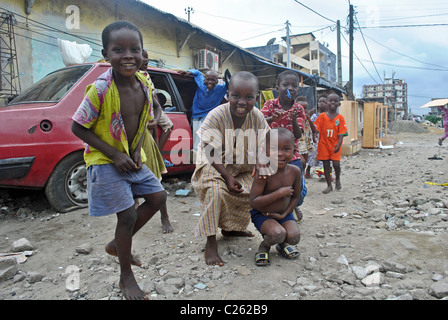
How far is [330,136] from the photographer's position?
216 inches

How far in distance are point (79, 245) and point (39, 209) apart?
1301mm

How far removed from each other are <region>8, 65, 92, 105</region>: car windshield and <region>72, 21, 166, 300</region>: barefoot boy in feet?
6.96

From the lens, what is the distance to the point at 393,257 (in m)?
2.57

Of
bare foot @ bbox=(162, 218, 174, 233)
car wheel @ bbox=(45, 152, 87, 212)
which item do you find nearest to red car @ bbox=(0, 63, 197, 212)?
car wheel @ bbox=(45, 152, 87, 212)

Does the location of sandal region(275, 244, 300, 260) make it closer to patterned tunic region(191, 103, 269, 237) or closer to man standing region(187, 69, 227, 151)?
patterned tunic region(191, 103, 269, 237)

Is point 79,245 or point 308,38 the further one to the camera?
point 308,38

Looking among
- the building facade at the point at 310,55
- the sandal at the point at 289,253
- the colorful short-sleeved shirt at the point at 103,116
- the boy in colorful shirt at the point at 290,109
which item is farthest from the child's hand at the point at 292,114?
the building facade at the point at 310,55

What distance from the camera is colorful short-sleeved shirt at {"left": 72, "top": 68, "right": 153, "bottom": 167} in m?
1.86

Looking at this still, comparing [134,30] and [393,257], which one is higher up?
[134,30]

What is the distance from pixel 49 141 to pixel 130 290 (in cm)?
223

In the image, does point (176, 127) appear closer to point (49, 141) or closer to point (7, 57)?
point (49, 141)

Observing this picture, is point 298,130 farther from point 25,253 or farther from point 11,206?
point 11,206

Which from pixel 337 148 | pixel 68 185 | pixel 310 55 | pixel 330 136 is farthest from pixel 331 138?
pixel 310 55

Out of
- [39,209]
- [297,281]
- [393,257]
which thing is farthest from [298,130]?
[39,209]
